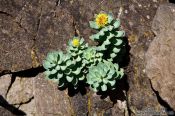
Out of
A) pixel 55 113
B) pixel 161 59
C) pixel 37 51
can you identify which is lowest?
pixel 55 113

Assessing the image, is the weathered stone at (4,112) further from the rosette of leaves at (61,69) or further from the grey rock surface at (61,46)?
the rosette of leaves at (61,69)

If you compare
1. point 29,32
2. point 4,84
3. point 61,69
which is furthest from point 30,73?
point 61,69

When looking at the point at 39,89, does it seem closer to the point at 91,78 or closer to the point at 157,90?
the point at 91,78

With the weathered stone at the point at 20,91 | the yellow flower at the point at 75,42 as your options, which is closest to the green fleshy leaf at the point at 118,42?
the yellow flower at the point at 75,42

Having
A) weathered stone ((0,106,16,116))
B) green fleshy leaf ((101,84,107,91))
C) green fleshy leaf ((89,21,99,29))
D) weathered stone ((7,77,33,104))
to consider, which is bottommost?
weathered stone ((0,106,16,116))

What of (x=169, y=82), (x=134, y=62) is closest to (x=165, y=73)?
(x=169, y=82)

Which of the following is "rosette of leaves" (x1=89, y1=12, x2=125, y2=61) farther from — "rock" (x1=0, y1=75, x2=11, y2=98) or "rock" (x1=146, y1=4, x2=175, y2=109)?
"rock" (x1=0, y1=75, x2=11, y2=98)

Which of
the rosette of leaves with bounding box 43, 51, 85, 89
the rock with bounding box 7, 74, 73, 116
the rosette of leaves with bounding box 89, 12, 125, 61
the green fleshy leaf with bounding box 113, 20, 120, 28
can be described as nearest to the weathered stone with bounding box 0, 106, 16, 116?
the rock with bounding box 7, 74, 73, 116

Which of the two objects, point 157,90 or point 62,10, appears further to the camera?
point 62,10
